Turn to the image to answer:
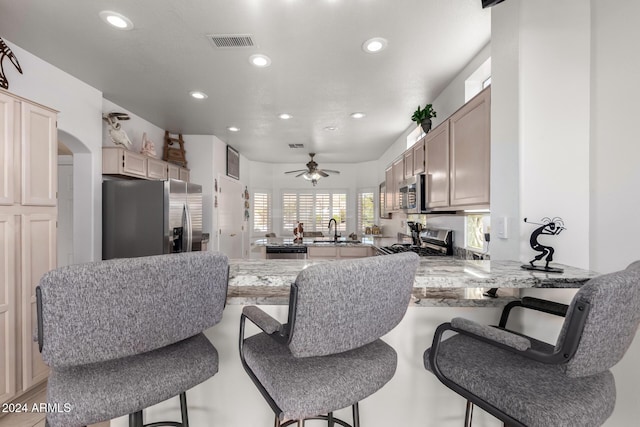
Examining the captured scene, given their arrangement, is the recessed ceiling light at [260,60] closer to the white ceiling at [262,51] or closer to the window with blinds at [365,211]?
the white ceiling at [262,51]

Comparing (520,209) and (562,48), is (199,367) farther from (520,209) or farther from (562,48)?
(562,48)

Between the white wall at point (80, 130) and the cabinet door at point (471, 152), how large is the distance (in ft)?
11.0

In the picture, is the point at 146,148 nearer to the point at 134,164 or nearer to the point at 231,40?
the point at 134,164

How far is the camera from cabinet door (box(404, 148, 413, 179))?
332 centimetres

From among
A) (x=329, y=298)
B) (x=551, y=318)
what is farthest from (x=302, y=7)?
(x=551, y=318)

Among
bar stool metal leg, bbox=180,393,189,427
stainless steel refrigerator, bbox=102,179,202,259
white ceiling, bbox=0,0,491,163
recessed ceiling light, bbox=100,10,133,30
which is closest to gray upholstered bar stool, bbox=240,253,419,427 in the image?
bar stool metal leg, bbox=180,393,189,427

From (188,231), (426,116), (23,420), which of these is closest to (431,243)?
(426,116)

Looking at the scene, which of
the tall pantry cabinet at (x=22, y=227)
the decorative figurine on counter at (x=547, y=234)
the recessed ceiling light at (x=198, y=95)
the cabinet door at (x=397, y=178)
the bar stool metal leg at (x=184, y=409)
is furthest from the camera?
the cabinet door at (x=397, y=178)

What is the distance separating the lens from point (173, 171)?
176 inches

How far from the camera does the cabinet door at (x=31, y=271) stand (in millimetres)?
2010

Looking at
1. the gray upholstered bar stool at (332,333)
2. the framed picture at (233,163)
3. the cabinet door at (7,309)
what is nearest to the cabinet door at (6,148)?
A: the cabinet door at (7,309)

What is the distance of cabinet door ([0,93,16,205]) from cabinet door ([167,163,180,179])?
2412 mm

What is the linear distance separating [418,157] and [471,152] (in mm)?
1106

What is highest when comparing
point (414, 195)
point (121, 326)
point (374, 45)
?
point (374, 45)
